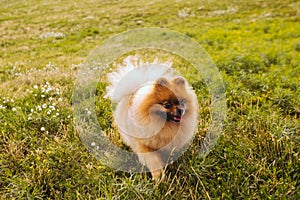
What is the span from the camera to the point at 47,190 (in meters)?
3.55

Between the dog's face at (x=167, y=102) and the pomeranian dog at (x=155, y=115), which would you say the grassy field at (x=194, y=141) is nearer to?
the pomeranian dog at (x=155, y=115)

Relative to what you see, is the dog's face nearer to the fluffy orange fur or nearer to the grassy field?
the fluffy orange fur

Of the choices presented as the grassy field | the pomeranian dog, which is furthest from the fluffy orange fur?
the grassy field

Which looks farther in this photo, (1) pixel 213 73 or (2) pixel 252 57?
(2) pixel 252 57

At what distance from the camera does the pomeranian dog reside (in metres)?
3.45

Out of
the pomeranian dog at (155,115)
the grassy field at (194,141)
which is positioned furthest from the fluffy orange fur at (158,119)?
the grassy field at (194,141)

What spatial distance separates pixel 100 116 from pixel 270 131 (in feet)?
9.01

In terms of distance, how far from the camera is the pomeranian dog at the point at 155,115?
3451 millimetres

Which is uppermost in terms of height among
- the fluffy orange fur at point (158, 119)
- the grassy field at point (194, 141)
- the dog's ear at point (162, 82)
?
the dog's ear at point (162, 82)

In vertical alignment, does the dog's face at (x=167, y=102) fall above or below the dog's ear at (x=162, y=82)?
below

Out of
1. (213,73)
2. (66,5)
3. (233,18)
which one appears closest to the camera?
(213,73)

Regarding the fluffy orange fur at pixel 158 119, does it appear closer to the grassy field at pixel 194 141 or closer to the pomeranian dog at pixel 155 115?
the pomeranian dog at pixel 155 115

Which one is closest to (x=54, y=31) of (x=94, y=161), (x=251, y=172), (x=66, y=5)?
(x=66, y=5)

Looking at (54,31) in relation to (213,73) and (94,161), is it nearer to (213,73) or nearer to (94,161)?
(213,73)
